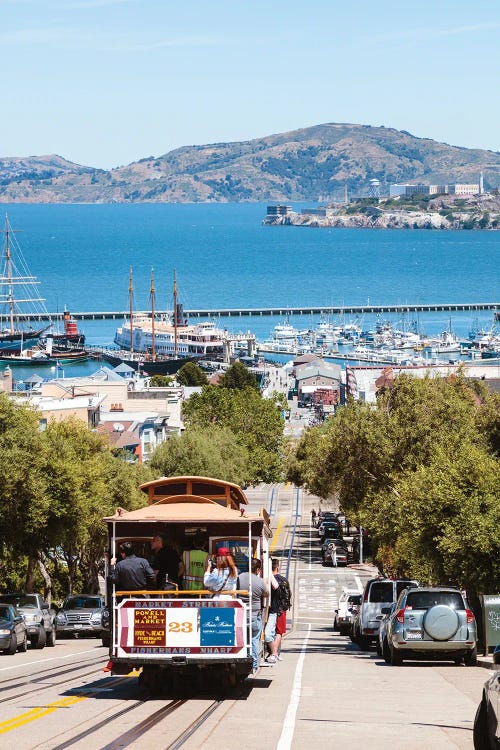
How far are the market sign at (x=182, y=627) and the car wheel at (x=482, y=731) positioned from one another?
725 centimetres

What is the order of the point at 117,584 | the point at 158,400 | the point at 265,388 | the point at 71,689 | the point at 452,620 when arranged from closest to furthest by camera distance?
the point at 117,584
the point at 71,689
the point at 452,620
the point at 158,400
the point at 265,388

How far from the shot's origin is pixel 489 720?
12.4 meters

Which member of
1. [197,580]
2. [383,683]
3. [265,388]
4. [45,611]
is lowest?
[265,388]

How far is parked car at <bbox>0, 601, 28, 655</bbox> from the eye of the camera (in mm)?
32281

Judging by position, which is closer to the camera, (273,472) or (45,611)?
(45,611)

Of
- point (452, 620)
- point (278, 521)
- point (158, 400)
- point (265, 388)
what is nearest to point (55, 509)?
point (452, 620)

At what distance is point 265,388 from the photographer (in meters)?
198

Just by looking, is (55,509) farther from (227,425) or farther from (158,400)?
(158,400)

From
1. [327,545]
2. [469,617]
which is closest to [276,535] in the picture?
[327,545]

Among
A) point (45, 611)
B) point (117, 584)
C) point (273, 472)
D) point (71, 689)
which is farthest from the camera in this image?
point (273, 472)

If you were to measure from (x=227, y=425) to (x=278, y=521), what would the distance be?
55.4 feet

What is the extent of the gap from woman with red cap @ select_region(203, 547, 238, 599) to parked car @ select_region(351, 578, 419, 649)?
14.5m

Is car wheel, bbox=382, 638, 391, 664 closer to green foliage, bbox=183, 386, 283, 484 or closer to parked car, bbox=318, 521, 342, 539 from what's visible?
parked car, bbox=318, 521, 342, 539

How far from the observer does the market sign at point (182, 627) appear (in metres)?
19.6
